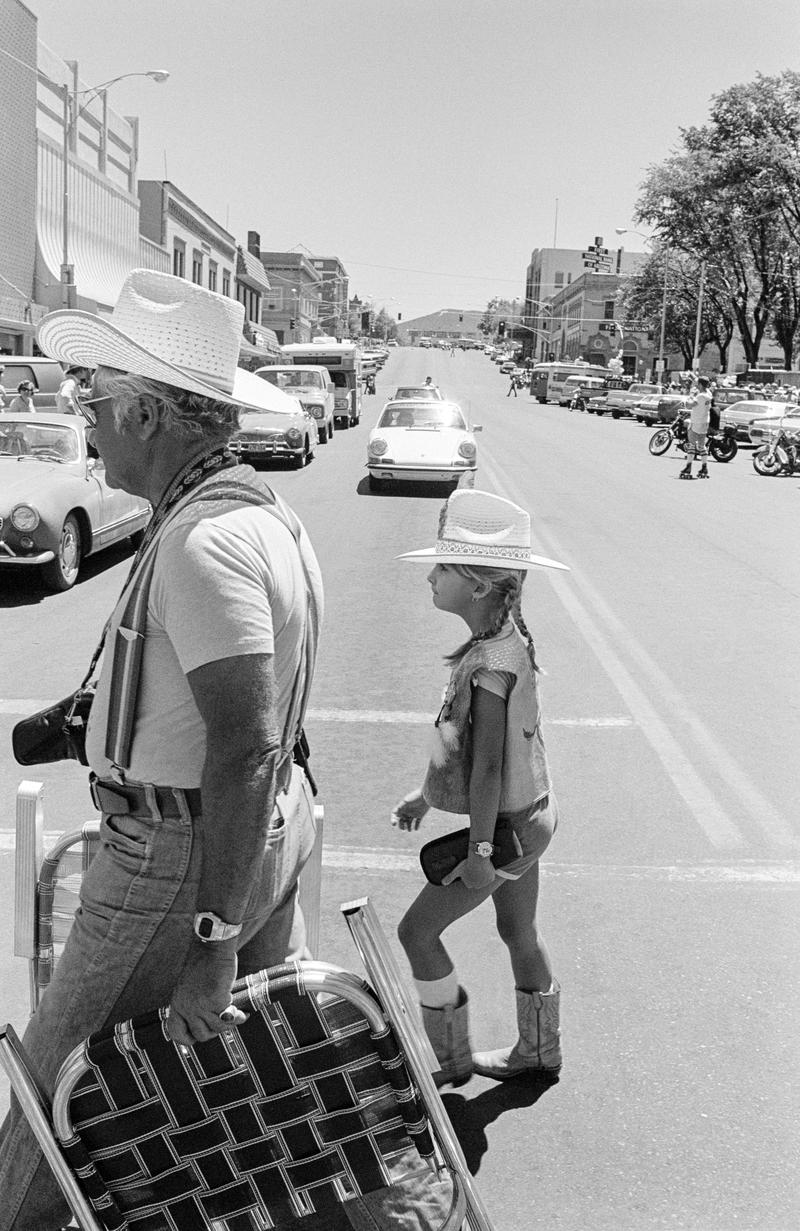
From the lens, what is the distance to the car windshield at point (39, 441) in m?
11.3

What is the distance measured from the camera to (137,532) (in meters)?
13.1

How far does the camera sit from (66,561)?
10.5 meters

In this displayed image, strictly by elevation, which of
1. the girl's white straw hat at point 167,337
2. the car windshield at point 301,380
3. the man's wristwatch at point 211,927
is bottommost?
the man's wristwatch at point 211,927

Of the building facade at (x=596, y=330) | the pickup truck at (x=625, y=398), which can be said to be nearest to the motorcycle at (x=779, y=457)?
the pickup truck at (x=625, y=398)

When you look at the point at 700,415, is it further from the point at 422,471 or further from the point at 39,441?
the point at 39,441

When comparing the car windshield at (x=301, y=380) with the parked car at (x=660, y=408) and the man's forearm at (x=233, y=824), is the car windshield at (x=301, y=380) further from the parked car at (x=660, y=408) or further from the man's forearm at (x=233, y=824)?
the man's forearm at (x=233, y=824)

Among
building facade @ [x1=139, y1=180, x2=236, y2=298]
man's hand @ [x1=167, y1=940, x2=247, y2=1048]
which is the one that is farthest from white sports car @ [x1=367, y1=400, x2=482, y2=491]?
building facade @ [x1=139, y1=180, x2=236, y2=298]

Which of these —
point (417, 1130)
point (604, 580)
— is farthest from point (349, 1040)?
point (604, 580)

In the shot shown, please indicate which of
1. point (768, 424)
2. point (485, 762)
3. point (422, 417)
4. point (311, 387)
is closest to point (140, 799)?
point (485, 762)

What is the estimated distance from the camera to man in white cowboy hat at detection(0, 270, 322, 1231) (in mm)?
2008

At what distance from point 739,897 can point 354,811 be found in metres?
1.69

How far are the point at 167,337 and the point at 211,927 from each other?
1.04 metres

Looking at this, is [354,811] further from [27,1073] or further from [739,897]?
[27,1073]

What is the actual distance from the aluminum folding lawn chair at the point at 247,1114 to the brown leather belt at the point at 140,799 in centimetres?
32
